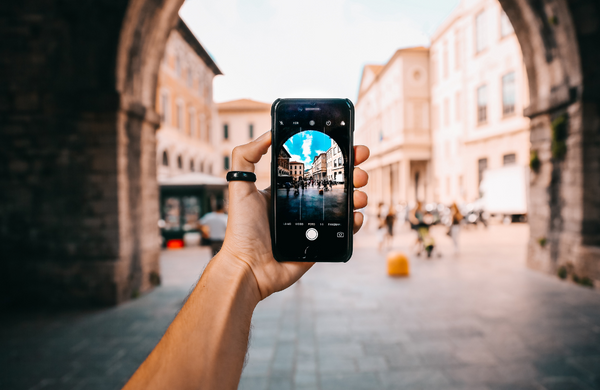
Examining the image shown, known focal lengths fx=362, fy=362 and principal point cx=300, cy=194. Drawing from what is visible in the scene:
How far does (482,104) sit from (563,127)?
76.5ft

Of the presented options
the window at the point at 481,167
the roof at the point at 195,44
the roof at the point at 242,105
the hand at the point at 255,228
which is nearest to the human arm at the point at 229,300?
the hand at the point at 255,228

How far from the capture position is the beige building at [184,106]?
25.0 metres

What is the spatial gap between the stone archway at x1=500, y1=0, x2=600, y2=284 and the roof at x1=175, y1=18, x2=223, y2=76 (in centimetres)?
2330

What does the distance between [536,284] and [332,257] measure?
8.40 m

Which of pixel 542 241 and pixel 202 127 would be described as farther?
pixel 202 127

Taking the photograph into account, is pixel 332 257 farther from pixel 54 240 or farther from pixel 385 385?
pixel 54 240

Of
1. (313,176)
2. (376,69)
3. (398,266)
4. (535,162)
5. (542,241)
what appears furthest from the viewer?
(376,69)

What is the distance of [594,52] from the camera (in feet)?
25.5

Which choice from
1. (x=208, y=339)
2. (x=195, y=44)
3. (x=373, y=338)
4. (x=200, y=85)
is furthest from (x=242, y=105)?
(x=208, y=339)

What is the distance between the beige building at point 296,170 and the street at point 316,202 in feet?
0.21

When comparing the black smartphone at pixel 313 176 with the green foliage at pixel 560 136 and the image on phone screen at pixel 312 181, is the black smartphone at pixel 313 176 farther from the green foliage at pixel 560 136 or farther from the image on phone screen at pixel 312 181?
the green foliage at pixel 560 136

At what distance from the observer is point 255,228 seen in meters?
1.65

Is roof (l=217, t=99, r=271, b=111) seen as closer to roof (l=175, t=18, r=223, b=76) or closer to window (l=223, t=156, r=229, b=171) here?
window (l=223, t=156, r=229, b=171)

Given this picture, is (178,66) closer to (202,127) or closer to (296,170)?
(202,127)
